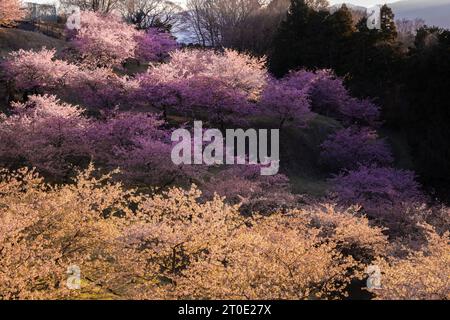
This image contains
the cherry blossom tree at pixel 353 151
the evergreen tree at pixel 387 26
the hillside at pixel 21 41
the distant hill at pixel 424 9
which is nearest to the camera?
the cherry blossom tree at pixel 353 151

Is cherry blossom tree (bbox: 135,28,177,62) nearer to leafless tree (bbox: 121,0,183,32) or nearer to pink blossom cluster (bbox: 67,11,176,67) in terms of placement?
pink blossom cluster (bbox: 67,11,176,67)

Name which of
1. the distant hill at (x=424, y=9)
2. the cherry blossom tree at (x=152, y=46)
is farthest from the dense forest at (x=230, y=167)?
the distant hill at (x=424, y=9)

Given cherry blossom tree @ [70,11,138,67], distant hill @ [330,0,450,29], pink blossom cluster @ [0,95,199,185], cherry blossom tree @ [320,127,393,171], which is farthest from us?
distant hill @ [330,0,450,29]

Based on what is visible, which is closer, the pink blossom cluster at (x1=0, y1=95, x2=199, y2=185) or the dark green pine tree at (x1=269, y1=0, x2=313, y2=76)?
the pink blossom cluster at (x1=0, y1=95, x2=199, y2=185)

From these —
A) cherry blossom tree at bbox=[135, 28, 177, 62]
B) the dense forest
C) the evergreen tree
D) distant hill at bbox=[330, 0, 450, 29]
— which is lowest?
the dense forest

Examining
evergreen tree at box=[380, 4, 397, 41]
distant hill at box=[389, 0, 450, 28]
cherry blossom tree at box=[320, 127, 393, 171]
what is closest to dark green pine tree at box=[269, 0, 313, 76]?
evergreen tree at box=[380, 4, 397, 41]

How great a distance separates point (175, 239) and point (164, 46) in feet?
118

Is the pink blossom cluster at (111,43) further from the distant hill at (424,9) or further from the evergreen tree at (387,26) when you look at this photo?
the distant hill at (424,9)

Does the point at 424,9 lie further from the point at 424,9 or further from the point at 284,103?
the point at 284,103

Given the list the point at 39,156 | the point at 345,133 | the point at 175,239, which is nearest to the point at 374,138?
the point at 345,133

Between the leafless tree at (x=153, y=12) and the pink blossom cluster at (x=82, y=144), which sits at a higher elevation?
the leafless tree at (x=153, y=12)

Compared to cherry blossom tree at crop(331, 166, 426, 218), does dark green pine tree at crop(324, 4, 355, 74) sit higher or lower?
higher

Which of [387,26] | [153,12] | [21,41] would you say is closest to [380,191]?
[387,26]

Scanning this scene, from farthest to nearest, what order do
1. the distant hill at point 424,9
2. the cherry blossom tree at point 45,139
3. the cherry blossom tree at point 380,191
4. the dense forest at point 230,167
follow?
A: the distant hill at point 424,9 → the cherry blossom tree at point 380,191 → the cherry blossom tree at point 45,139 → the dense forest at point 230,167
